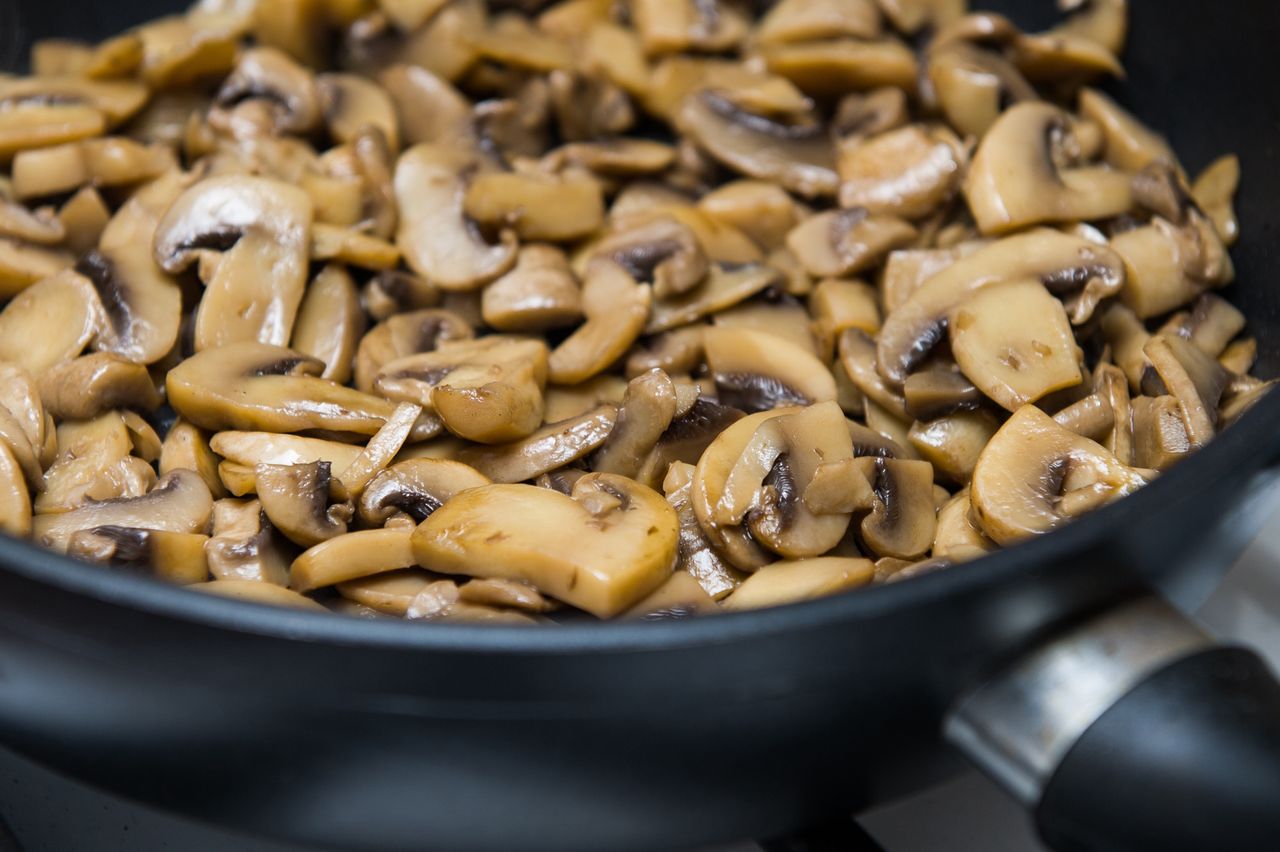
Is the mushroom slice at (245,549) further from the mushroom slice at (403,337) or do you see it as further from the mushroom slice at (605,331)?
the mushroom slice at (605,331)

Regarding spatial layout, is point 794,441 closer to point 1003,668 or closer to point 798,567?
point 798,567

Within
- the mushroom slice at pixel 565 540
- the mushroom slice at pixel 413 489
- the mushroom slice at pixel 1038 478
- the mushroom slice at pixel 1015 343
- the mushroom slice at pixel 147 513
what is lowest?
the mushroom slice at pixel 147 513

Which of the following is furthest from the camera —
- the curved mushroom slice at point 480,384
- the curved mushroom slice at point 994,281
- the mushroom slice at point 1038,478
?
the curved mushroom slice at point 994,281

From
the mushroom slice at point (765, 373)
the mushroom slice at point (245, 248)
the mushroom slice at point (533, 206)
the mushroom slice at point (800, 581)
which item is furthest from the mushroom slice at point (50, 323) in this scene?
the mushroom slice at point (800, 581)

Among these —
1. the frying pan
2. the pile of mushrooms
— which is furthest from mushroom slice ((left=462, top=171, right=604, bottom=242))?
the frying pan

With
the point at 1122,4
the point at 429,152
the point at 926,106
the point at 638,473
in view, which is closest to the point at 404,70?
the point at 429,152

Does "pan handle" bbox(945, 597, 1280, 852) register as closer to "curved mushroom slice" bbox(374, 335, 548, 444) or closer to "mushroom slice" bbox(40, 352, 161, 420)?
"curved mushroom slice" bbox(374, 335, 548, 444)
